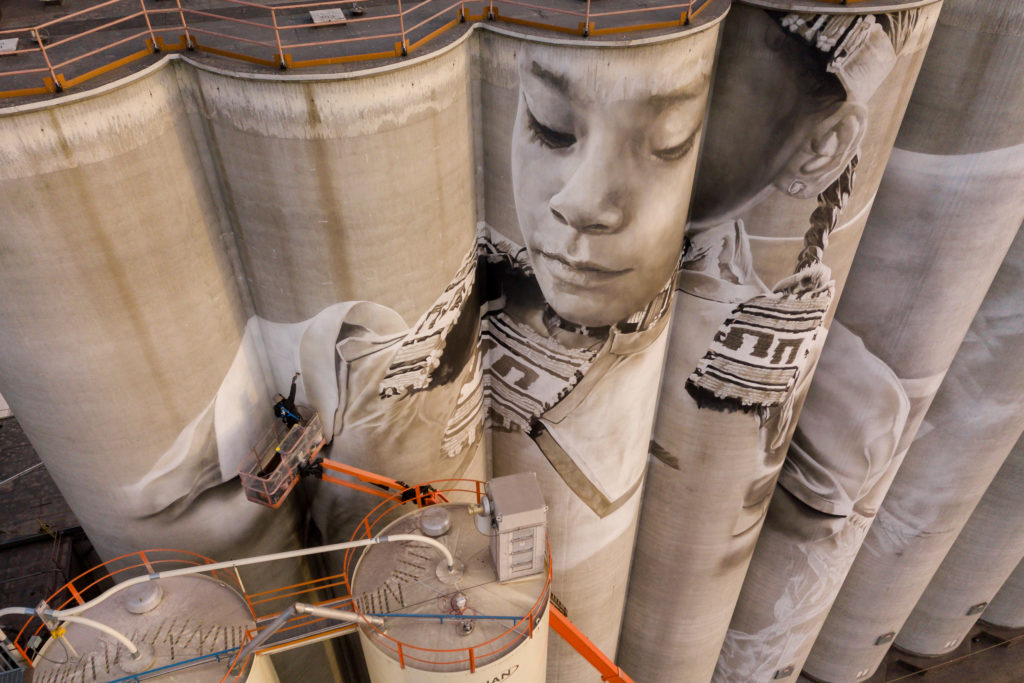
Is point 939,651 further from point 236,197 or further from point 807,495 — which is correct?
point 236,197

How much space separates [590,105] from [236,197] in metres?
4.63

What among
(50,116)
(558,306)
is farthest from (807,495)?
(50,116)

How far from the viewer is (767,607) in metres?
19.0

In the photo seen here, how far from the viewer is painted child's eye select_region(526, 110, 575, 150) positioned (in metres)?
9.63

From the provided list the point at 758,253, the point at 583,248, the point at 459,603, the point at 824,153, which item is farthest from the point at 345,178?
the point at 824,153

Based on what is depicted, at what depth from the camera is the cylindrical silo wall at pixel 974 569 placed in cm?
2091

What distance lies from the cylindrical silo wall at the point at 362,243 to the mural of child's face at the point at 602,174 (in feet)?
3.24

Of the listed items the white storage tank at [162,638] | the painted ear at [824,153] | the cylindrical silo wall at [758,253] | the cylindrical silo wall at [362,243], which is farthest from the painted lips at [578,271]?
the white storage tank at [162,638]

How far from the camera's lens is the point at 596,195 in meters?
9.99

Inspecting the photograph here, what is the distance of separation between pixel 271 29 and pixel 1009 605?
29.7m

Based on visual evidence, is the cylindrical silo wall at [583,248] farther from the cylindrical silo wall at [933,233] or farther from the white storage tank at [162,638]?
the white storage tank at [162,638]

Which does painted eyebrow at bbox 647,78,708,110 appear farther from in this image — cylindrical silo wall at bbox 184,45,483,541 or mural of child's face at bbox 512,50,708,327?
cylindrical silo wall at bbox 184,45,483,541

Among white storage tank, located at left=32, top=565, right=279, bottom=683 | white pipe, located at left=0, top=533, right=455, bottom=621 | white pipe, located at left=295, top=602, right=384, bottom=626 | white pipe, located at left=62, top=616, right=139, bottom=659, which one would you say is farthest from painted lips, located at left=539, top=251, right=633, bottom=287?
white pipe, located at left=62, top=616, right=139, bottom=659

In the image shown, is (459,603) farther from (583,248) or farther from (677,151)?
(677,151)
